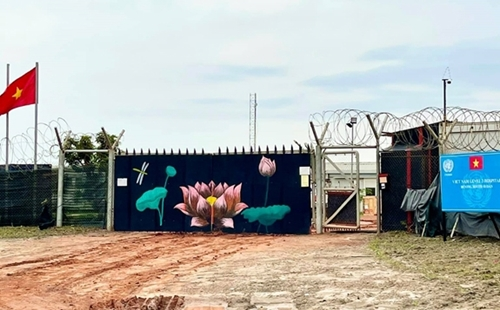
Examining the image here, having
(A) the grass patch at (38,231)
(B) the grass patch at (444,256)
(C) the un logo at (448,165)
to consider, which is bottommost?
(A) the grass patch at (38,231)

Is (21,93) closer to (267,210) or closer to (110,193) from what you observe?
(110,193)

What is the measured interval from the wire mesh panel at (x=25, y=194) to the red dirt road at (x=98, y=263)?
270 cm

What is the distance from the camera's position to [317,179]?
14.8 metres

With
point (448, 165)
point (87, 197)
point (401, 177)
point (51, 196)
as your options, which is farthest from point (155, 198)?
point (448, 165)

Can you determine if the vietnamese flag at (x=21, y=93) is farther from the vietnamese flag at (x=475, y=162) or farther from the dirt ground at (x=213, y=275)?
the vietnamese flag at (x=475, y=162)

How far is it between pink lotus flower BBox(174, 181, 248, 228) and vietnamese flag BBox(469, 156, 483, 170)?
5.89 metres

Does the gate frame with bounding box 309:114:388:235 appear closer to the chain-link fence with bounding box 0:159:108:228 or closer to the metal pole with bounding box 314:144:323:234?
the metal pole with bounding box 314:144:323:234

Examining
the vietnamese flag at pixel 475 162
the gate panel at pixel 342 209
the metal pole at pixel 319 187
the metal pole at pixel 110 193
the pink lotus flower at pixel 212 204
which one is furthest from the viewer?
the metal pole at pixel 110 193

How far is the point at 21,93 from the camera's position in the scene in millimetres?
19047

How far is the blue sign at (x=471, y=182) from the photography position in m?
11.4

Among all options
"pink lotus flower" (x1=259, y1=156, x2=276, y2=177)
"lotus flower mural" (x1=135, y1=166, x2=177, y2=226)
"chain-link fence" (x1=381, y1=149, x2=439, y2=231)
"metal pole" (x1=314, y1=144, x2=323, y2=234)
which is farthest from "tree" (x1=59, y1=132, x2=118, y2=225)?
"chain-link fence" (x1=381, y1=149, x2=439, y2=231)

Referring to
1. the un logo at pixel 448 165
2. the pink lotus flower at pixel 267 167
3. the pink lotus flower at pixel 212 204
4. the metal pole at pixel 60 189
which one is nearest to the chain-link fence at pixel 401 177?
the un logo at pixel 448 165

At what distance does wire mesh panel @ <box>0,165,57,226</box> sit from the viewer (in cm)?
1683

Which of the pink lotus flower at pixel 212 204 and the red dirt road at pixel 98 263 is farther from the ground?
the pink lotus flower at pixel 212 204
